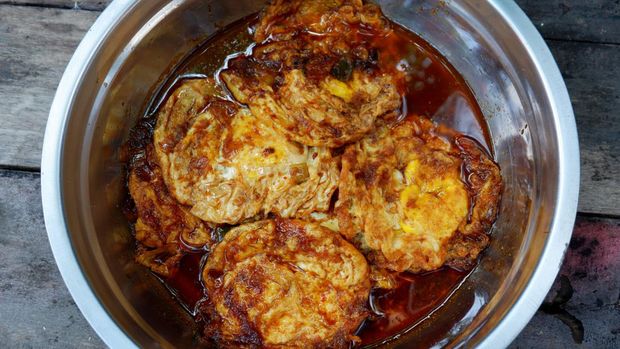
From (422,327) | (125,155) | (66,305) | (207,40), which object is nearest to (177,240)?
(125,155)

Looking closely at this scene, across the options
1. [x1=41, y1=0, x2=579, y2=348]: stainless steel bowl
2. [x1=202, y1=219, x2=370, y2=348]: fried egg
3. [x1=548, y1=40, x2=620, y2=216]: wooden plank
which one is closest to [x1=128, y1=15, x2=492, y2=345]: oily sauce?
[x1=41, y1=0, x2=579, y2=348]: stainless steel bowl

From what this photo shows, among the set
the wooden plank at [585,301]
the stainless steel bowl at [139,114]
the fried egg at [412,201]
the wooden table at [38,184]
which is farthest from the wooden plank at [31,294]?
the wooden plank at [585,301]

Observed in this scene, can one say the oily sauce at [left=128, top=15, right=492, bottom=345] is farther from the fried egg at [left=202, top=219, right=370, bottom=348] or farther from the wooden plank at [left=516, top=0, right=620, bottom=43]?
the wooden plank at [left=516, top=0, right=620, bottom=43]

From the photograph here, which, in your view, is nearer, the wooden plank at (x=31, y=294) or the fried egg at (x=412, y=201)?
the fried egg at (x=412, y=201)

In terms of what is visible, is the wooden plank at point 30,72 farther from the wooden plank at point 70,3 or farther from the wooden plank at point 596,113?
the wooden plank at point 596,113

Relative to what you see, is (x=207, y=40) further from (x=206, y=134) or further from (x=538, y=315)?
(x=538, y=315)

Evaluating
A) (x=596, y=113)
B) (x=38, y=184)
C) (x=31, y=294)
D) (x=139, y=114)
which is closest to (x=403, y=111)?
(x=596, y=113)
